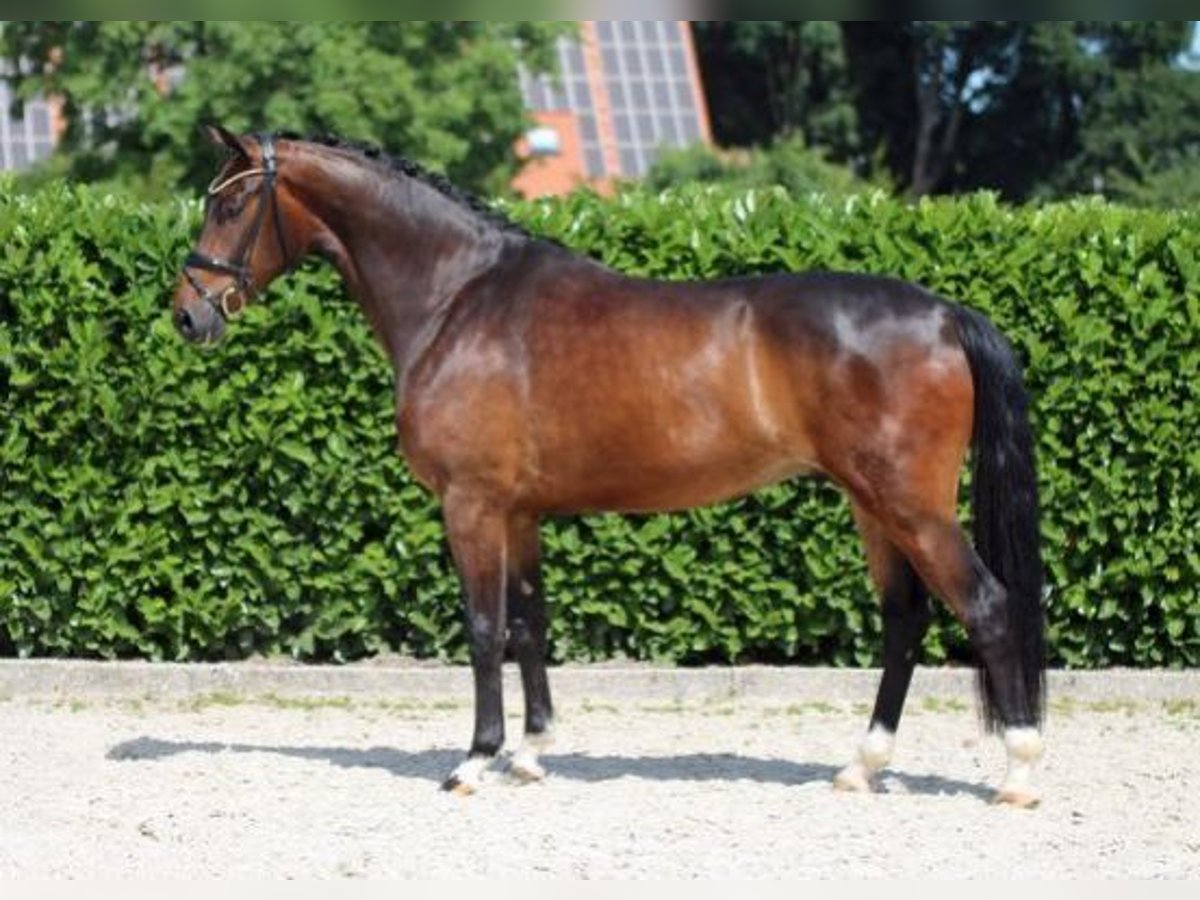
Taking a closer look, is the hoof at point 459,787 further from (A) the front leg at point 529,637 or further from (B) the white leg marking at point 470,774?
(A) the front leg at point 529,637

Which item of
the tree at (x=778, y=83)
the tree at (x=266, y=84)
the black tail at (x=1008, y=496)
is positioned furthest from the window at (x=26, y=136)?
the black tail at (x=1008, y=496)

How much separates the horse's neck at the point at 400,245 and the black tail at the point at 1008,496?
1.88 meters

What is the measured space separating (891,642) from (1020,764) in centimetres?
66

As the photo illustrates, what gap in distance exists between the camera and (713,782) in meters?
7.71

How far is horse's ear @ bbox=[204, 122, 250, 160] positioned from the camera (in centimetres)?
747

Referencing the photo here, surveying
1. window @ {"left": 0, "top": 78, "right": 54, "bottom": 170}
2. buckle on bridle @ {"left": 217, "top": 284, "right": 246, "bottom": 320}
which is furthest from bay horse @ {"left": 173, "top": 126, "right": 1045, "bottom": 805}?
window @ {"left": 0, "top": 78, "right": 54, "bottom": 170}

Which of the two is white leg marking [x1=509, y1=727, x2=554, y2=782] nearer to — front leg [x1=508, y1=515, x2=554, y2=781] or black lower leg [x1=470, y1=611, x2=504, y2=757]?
front leg [x1=508, y1=515, x2=554, y2=781]

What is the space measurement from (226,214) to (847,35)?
4175 cm

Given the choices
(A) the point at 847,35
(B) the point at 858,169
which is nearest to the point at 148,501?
(B) the point at 858,169

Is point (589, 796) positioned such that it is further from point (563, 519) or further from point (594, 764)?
point (563, 519)

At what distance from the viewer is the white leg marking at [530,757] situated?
303 inches

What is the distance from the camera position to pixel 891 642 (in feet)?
24.7

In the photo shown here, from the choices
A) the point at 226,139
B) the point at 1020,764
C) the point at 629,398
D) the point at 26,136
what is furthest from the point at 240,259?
the point at 26,136

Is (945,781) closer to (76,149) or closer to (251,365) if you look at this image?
(251,365)
